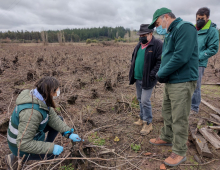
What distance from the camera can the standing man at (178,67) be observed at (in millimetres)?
1733

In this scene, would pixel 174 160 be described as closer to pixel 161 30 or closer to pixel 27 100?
pixel 161 30

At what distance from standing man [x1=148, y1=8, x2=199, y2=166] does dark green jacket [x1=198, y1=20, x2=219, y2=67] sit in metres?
1.51

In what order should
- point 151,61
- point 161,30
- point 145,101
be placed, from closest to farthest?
point 161,30 < point 151,61 < point 145,101

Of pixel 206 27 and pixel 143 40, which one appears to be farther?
pixel 206 27

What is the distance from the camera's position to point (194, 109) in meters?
3.57

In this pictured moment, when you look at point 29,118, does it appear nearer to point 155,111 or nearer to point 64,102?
point 64,102

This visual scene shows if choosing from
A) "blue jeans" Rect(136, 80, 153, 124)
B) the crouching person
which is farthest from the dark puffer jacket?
the crouching person

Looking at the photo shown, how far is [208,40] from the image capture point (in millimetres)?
3041

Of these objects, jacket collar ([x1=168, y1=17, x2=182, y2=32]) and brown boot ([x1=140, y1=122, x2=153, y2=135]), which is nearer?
jacket collar ([x1=168, y1=17, x2=182, y2=32])

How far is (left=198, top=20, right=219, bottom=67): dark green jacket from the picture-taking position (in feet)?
9.72

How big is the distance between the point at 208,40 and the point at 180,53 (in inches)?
74.0

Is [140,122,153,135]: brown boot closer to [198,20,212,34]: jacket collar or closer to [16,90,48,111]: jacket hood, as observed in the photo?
[16,90,48,111]: jacket hood

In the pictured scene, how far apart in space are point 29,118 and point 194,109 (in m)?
3.59

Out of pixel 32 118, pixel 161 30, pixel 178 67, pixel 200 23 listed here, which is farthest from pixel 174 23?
pixel 32 118
